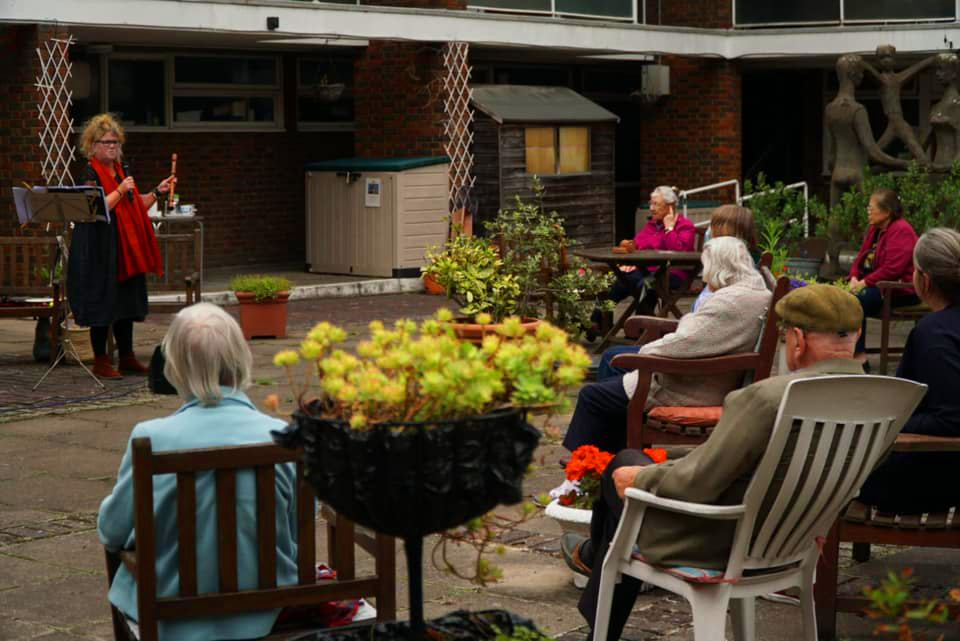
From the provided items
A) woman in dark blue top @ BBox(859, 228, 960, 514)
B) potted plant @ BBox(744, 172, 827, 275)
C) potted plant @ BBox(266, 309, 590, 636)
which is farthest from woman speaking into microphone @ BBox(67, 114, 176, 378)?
potted plant @ BBox(266, 309, 590, 636)

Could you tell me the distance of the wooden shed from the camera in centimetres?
2003

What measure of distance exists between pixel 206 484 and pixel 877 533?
88.3 inches

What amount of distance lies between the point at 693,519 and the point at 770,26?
19.5m

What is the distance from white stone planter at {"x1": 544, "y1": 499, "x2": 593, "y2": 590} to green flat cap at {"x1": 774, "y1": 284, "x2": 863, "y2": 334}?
129 centimetres

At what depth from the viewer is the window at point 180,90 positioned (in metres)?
18.3

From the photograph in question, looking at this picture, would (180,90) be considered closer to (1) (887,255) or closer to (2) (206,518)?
(1) (887,255)

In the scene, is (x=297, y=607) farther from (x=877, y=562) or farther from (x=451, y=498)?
(x=877, y=562)

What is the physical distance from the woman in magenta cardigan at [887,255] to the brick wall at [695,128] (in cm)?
1203

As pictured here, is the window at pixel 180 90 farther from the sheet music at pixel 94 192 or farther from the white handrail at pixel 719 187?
the sheet music at pixel 94 192

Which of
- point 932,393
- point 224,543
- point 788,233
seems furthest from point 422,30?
point 224,543

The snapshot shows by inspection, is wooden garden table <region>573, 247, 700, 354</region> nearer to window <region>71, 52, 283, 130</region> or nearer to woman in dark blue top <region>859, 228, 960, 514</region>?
woman in dark blue top <region>859, 228, 960, 514</region>

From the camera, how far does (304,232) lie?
21312mm

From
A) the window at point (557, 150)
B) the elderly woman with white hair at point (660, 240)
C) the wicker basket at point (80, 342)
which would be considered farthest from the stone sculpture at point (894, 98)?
the wicker basket at point (80, 342)

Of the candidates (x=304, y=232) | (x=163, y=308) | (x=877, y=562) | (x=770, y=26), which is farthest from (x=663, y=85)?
(x=877, y=562)
